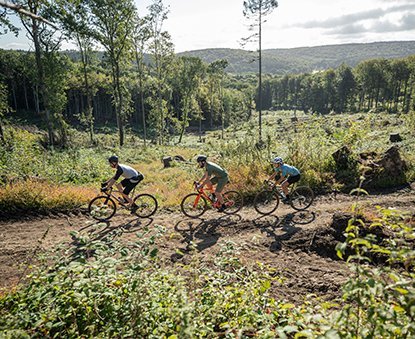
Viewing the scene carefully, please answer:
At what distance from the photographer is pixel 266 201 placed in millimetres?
9984

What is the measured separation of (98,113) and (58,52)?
50549 millimetres

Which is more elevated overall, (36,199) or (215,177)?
(215,177)

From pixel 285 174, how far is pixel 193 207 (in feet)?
11.5

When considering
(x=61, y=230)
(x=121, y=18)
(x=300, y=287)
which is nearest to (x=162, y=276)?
(x=300, y=287)

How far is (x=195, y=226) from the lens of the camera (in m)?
9.05

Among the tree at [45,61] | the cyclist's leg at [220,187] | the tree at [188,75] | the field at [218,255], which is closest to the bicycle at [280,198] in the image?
the field at [218,255]

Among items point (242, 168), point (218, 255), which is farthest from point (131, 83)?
point (218, 255)

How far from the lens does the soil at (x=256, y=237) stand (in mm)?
5984

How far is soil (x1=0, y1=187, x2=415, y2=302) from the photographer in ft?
19.6

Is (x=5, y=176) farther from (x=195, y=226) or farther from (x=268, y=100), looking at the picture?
(x=268, y=100)

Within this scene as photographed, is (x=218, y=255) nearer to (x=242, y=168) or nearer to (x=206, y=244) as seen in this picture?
(x=206, y=244)

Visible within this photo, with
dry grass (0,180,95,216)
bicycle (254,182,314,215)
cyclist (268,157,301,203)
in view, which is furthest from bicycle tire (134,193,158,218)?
cyclist (268,157,301,203)

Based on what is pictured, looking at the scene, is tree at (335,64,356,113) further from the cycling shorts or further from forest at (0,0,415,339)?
the cycling shorts

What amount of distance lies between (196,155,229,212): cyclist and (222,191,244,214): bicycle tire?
30 centimetres
